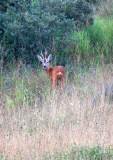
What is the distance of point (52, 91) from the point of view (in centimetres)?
849

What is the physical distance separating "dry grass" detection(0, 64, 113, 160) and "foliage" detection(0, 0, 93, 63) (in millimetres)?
814

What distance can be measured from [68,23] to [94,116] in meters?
4.16

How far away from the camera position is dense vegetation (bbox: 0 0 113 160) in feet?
18.5

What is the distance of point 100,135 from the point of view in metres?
5.96

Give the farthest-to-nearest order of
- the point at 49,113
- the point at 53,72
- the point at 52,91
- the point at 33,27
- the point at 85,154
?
the point at 33,27
the point at 53,72
the point at 52,91
the point at 49,113
the point at 85,154

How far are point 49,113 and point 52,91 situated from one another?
145cm

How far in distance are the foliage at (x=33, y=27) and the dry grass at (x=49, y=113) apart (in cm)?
81

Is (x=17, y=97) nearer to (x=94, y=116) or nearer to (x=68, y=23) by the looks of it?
(x=94, y=116)

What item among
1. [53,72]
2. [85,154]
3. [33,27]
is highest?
[33,27]

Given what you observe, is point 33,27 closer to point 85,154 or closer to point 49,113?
point 49,113

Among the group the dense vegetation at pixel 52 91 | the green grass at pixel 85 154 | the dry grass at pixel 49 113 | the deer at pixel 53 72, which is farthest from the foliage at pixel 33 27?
the green grass at pixel 85 154

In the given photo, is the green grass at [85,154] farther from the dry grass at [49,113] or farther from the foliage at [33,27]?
the foliage at [33,27]

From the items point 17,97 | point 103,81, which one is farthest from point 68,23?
point 17,97

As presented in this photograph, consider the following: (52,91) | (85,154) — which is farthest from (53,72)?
(85,154)
